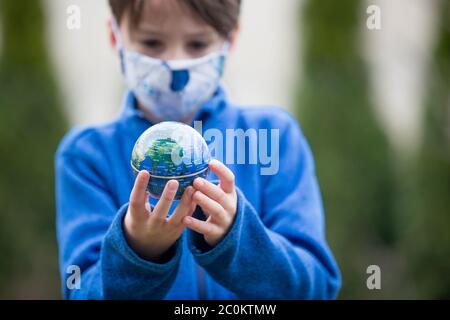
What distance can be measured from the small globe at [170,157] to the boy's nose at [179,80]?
0.33 metres

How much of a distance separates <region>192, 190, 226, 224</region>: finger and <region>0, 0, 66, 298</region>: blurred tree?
144 inches

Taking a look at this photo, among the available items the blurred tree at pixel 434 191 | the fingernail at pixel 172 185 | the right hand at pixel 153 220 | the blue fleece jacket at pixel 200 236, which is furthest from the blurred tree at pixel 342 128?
the fingernail at pixel 172 185

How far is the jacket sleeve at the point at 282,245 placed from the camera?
4.41 feet

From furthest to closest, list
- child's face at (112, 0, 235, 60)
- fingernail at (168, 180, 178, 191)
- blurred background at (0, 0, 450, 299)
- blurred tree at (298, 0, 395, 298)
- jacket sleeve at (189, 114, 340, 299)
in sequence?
1. blurred tree at (298, 0, 395, 298)
2. blurred background at (0, 0, 450, 299)
3. child's face at (112, 0, 235, 60)
4. jacket sleeve at (189, 114, 340, 299)
5. fingernail at (168, 180, 178, 191)

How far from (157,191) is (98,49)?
6.95ft

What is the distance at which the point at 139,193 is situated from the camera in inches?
47.6

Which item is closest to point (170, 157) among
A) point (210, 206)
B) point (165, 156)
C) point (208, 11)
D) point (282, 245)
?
point (165, 156)

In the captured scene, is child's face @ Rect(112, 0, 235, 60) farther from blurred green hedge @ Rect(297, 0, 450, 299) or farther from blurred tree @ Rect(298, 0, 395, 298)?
blurred tree @ Rect(298, 0, 395, 298)

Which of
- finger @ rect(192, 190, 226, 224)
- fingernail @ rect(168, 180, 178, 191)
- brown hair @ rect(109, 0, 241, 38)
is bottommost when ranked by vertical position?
finger @ rect(192, 190, 226, 224)

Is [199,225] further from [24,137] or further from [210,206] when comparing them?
[24,137]

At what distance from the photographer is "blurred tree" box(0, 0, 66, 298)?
4660 mm

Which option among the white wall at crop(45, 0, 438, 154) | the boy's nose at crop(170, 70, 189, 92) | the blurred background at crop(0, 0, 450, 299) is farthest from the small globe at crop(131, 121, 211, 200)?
the blurred background at crop(0, 0, 450, 299)

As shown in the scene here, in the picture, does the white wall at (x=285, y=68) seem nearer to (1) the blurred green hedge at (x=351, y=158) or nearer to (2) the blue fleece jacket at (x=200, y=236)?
(1) the blurred green hedge at (x=351, y=158)
